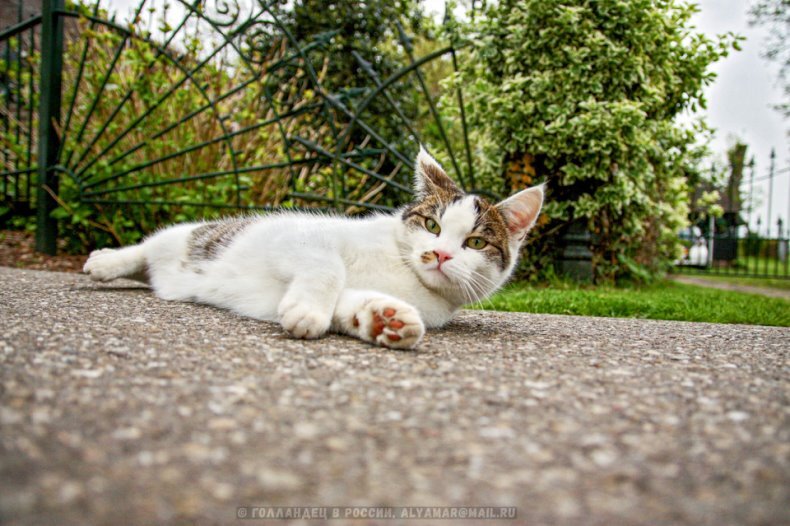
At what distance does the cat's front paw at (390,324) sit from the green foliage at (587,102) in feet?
9.87

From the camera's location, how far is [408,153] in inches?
251

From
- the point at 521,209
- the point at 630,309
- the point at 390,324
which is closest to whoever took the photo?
the point at 390,324

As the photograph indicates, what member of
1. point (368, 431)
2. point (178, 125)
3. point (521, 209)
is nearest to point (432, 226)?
point (521, 209)

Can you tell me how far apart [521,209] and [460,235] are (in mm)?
361

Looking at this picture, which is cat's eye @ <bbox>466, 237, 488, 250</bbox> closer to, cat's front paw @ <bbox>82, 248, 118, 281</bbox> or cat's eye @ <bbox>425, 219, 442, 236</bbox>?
cat's eye @ <bbox>425, 219, 442, 236</bbox>

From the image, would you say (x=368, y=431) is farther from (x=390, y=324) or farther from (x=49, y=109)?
(x=49, y=109)

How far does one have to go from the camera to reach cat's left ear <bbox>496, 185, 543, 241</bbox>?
7.40ft

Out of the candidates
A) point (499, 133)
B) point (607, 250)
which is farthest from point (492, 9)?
point (607, 250)

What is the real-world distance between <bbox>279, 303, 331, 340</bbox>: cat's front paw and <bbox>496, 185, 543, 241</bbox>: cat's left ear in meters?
1.01

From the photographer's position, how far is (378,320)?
1.66m

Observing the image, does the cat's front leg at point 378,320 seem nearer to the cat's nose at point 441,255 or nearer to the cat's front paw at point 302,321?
the cat's front paw at point 302,321

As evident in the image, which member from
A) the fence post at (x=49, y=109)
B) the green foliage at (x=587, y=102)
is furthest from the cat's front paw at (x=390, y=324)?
the fence post at (x=49, y=109)

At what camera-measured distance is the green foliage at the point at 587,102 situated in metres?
4.54

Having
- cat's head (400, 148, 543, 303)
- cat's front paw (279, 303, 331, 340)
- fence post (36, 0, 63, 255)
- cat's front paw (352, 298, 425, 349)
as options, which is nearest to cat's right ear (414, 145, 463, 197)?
cat's head (400, 148, 543, 303)
